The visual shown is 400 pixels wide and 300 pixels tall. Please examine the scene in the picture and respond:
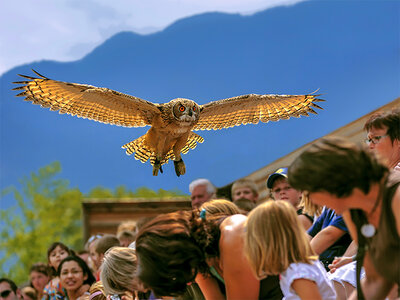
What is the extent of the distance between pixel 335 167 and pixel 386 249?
1.06 ft

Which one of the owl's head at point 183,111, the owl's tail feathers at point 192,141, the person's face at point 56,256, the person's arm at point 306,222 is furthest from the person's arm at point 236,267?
the owl's tail feathers at point 192,141

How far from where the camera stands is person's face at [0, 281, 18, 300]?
5349 millimetres

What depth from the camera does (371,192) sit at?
1.83 m

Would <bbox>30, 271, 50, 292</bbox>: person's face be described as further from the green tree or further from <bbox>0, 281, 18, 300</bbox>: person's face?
the green tree

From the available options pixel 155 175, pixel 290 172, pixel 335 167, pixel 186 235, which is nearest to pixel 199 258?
pixel 186 235

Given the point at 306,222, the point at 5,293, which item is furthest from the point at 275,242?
the point at 5,293

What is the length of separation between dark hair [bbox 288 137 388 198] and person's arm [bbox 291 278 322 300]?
379mm

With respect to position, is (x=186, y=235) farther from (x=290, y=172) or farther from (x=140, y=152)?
(x=140, y=152)

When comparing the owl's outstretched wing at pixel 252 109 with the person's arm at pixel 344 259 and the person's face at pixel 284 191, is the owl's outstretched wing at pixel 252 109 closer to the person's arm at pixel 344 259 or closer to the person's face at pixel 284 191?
the person's face at pixel 284 191

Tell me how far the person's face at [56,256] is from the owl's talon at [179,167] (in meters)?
1.85

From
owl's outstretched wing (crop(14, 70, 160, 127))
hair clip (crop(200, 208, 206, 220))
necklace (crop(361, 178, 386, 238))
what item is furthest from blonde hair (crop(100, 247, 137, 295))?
owl's outstretched wing (crop(14, 70, 160, 127))

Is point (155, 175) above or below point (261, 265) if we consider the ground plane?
above

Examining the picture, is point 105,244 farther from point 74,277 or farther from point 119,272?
point 119,272

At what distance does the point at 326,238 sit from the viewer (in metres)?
2.82
